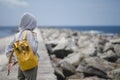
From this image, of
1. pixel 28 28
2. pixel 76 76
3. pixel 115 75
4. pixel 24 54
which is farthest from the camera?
pixel 76 76

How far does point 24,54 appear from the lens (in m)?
3.12

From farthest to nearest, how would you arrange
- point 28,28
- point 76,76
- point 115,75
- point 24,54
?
point 76,76 < point 115,75 < point 28,28 < point 24,54

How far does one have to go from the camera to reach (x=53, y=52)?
1023cm

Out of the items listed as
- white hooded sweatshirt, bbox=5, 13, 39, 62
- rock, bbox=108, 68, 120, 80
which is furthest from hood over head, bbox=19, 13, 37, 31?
rock, bbox=108, 68, 120, 80

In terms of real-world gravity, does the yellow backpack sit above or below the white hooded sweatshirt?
below

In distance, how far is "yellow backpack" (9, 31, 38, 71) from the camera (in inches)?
122

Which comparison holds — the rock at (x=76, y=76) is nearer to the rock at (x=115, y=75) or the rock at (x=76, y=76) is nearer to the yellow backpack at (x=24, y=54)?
the rock at (x=115, y=75)

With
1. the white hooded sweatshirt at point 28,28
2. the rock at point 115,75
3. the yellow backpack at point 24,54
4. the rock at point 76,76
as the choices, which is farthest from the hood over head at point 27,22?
the rock at point 76,76

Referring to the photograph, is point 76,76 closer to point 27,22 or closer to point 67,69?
point 67,69

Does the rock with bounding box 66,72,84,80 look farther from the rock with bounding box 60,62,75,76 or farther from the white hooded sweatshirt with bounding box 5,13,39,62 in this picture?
the white hooded sweatshirt with bounding box 5,13,39,62

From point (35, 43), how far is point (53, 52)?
7024 mm

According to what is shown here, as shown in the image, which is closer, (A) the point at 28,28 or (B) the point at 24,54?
(B) the point at 24,54

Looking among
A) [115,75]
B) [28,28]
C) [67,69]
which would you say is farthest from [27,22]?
[67,69]

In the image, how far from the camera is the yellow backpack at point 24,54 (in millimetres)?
3109
